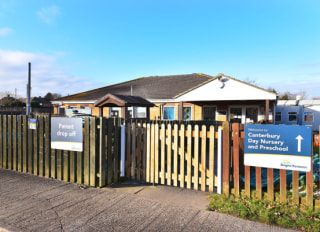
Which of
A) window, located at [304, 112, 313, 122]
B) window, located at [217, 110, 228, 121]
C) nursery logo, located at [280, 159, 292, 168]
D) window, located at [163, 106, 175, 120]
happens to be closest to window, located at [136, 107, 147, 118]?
window, located at [163, 106, 175, 120]

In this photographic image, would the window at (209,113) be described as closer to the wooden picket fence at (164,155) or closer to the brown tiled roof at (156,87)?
the brown tiled roof at (156,87)

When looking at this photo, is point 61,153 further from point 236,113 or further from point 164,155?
point 236,113

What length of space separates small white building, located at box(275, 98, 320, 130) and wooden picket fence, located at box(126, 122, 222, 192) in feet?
82.2

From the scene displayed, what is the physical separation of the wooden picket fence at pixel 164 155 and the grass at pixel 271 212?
0.67 meters

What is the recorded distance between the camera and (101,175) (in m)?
5.12

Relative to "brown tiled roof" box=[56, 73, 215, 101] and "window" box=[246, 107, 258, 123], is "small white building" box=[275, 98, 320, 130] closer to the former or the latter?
"window" box=[246, 107, 258, 123]

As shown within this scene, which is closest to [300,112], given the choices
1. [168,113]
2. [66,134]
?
[168,113]

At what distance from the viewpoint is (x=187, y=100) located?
16.3m

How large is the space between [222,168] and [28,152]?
198 inches

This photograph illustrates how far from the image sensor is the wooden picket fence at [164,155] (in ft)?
15.8

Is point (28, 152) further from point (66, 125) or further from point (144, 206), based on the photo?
point (144, 206)

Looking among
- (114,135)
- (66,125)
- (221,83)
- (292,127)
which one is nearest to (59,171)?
(66,125)

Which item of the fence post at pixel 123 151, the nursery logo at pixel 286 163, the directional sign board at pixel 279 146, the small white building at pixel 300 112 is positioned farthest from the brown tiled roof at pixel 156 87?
the nursery logo at pixel 286 163

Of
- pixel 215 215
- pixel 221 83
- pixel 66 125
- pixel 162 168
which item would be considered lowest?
pixel 215 215
